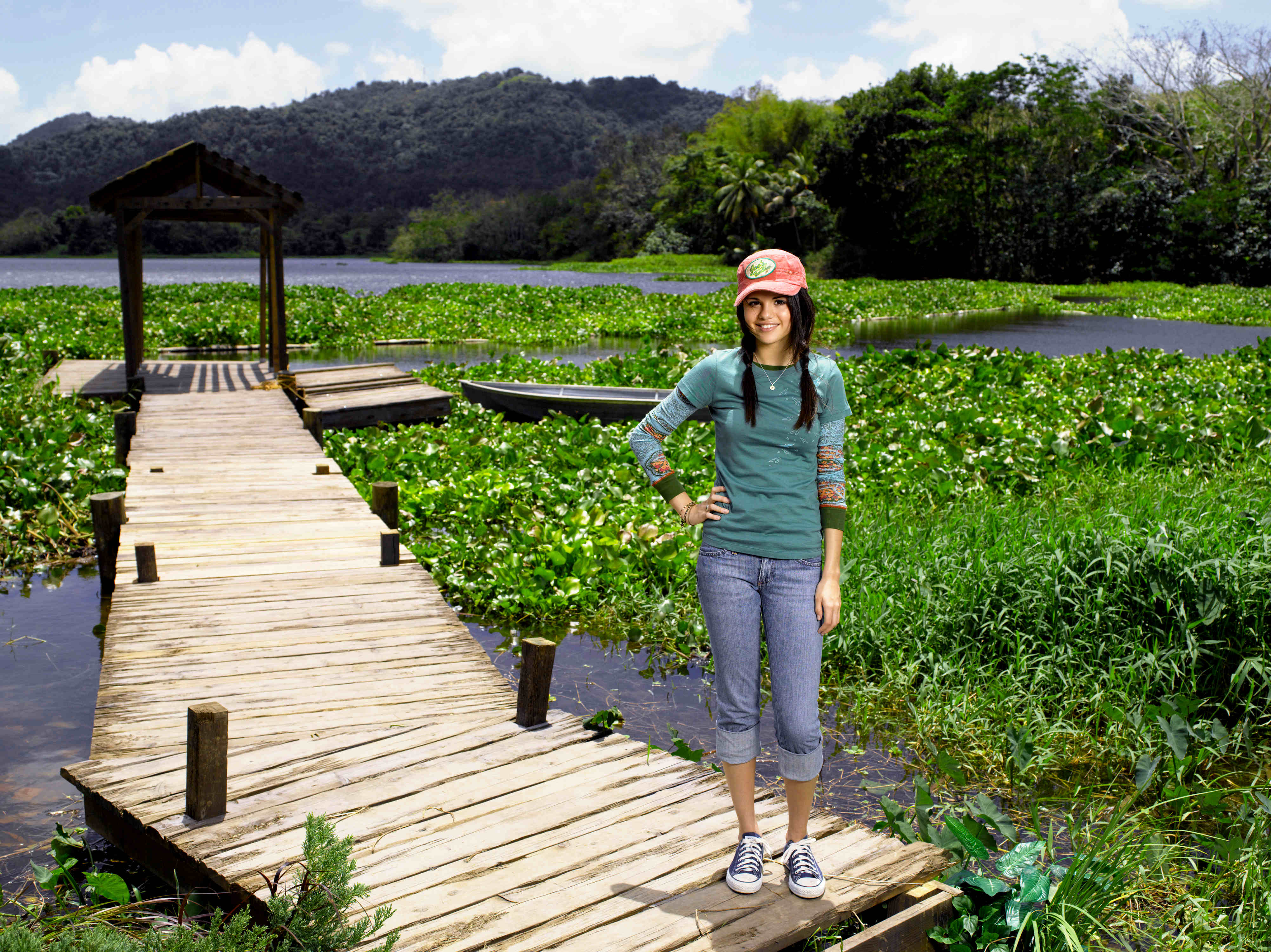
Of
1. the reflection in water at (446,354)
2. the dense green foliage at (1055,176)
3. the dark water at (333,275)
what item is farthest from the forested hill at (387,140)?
the reflection in water at (446,354)

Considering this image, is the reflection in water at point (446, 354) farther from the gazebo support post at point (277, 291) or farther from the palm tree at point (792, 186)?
the palm tree at point (792, 186)

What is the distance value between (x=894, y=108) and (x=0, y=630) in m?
54.1

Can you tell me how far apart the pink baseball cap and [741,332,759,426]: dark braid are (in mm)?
139

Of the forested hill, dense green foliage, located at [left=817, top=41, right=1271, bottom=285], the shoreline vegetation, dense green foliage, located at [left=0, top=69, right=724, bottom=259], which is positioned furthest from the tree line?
the forested hill

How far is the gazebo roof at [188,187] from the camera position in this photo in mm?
12891

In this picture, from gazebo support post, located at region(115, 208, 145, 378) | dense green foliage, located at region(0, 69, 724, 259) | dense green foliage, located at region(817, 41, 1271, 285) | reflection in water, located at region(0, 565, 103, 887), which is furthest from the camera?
dense green foliage, located at region(0, 69, 724, 259)

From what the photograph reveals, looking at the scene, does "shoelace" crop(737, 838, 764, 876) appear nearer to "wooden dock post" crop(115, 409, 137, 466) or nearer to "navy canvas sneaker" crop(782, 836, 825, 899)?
"navy canvas sneaker" crop(782, 836, 825, 899)

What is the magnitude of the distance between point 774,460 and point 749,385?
0.23 meters

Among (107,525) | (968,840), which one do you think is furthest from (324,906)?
(107,525)

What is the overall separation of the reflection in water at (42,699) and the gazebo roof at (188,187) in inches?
257

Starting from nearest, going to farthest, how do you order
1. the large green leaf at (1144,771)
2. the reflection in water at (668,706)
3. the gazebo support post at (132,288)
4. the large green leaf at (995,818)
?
the large green leaf at (995,818)
the large green leaf at (1144,771)
the reflection in water at (668,706)
the gazebo support post at (132,288)

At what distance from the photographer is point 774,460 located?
9.66ft

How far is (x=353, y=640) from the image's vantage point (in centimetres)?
532

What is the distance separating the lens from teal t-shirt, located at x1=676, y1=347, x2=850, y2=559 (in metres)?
2.92
